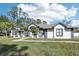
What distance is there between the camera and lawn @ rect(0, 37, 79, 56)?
6062 millimetres

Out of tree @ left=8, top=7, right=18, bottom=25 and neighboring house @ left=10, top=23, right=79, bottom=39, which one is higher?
tree @ left=8, top=7, right=18, bottom=25

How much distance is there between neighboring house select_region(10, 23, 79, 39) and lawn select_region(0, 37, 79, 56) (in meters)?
0.15

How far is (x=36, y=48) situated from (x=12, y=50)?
0.46m

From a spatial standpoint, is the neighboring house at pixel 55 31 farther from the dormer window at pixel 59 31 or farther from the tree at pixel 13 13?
the tree at pixel 13 13

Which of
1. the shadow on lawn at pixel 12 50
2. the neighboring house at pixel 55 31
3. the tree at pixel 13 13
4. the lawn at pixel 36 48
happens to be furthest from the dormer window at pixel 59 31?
the tree at pixel 13 13

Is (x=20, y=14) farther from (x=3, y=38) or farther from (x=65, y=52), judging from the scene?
(x=65, y=52)

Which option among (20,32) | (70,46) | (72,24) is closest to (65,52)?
(70,46)

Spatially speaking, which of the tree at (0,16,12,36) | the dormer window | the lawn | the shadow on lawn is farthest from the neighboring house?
the tree at (0,16,12,36)

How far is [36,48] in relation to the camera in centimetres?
610

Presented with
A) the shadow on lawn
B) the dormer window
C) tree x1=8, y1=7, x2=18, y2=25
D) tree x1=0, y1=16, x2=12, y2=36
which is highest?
tree x1=8, y1=7, x2=18, y2=25

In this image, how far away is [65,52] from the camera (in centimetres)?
606

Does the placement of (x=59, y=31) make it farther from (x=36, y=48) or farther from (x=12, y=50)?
(x=12, y=50)

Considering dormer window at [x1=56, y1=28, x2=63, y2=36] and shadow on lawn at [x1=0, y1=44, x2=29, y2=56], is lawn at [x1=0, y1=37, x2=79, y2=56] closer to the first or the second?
shadow on lawn at [x1=0, y1=44, x2=29, y2=56]

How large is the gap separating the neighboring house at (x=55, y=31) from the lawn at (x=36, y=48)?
6.1 inches
